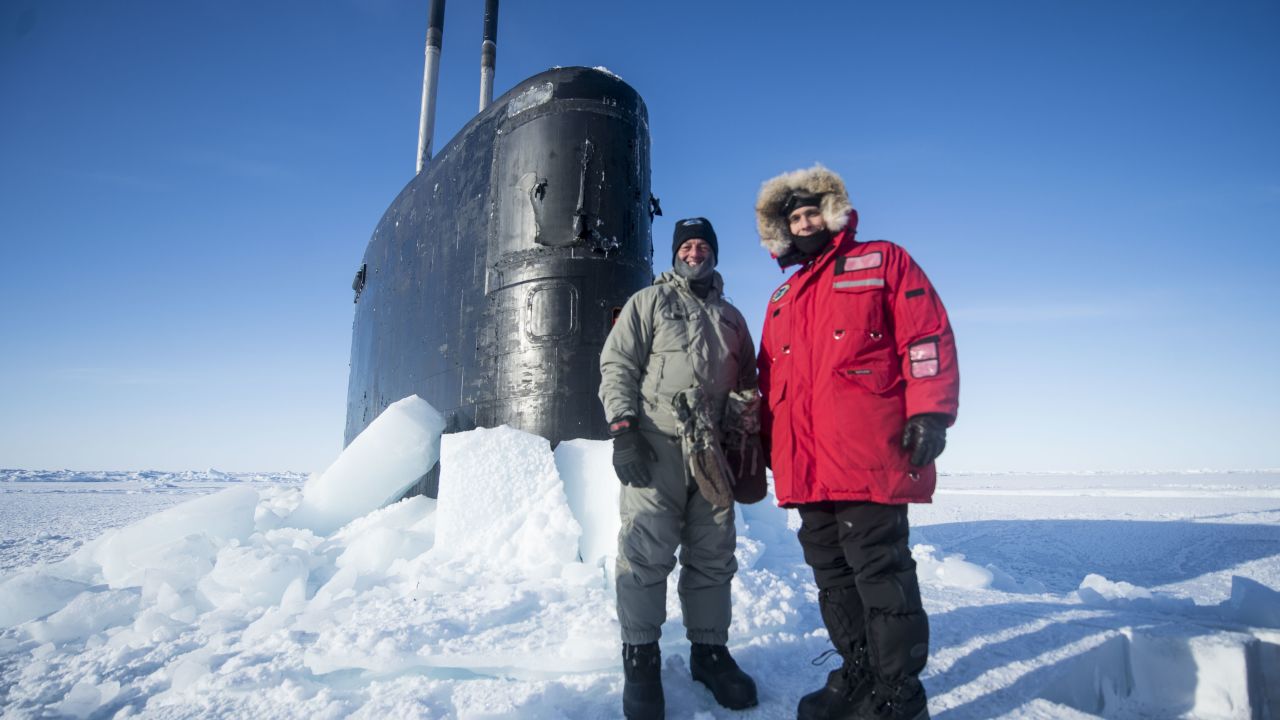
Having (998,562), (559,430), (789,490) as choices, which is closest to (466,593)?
(559,430)

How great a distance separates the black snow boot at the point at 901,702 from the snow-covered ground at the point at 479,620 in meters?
0.29

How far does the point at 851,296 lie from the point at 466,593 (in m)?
2.40

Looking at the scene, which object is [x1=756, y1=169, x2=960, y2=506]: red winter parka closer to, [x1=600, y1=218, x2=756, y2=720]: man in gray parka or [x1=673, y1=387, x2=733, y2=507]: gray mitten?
[x1=673, y1=387, x2=733, y2=507]: gray mitten

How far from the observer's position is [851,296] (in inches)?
76.9

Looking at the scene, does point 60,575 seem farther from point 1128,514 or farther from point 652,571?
point 1128,514

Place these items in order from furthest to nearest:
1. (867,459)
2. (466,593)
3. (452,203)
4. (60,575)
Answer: (452,203) → (60,575) → (466,593) → (867,459)

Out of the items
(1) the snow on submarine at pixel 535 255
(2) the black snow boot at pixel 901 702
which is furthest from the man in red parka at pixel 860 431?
(1) the snow on submarine at pixel 535 255

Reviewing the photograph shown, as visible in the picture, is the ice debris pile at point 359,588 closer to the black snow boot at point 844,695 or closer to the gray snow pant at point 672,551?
the gray snow pant at point 672,551

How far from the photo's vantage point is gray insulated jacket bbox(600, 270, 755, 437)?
227cm

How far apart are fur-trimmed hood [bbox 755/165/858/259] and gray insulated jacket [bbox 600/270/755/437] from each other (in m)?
0.39

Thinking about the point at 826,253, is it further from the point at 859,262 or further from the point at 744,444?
the point at 744,444

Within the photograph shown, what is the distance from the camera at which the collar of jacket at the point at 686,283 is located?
2.47 metres

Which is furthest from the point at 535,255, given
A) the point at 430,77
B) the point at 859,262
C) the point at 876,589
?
the point at 430,77

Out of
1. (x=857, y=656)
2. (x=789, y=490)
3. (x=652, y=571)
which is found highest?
(x=789, y=490)
